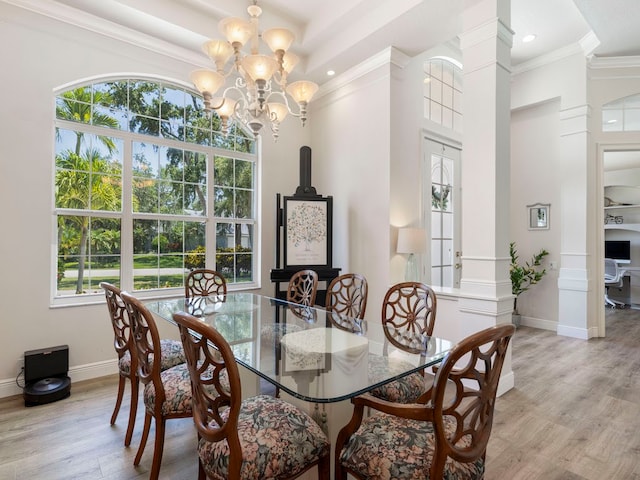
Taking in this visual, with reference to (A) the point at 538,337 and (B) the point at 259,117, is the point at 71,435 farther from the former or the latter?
(A) the point at 538,337

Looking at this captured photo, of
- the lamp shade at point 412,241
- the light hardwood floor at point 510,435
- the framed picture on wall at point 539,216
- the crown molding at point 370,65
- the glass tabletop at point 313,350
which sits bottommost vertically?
the light hardwood floor at point 510,435

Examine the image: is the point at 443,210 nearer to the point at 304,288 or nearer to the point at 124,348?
the point at 304,288

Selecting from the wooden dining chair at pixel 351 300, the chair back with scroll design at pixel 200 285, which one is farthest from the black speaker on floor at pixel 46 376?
the wooden dining chair at pixel 351 300

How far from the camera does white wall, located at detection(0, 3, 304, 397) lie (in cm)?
284

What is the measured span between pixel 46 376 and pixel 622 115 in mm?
7442

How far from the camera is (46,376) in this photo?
2854 mm

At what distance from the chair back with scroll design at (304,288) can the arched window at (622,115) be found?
15.5 feet

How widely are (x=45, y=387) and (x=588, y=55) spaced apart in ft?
23.5

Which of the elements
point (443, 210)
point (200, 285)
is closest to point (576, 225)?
point (443, 210)

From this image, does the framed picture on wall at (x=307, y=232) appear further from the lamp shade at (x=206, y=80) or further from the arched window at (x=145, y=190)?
the lamp shade at (x=206, y=80)

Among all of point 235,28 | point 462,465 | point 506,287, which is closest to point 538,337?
Result: point 506,287

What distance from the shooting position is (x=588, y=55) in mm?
4488

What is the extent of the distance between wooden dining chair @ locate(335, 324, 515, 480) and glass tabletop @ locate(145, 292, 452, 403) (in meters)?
0.16

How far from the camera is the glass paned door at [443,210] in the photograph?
446 cm
